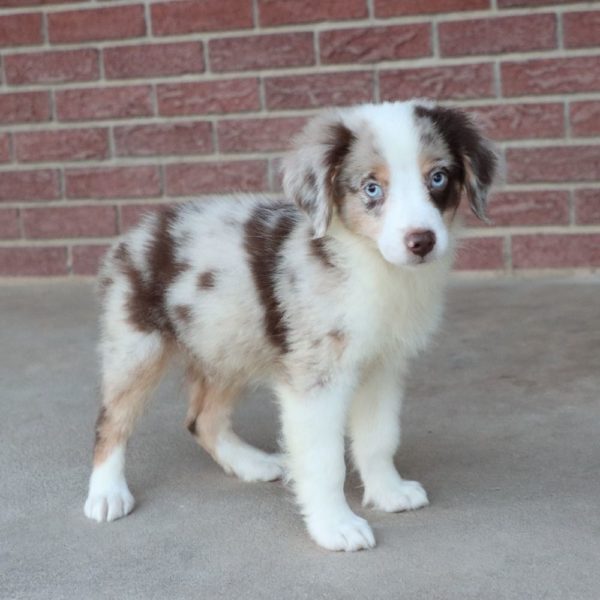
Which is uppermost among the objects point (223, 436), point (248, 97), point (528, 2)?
point (528, 2)

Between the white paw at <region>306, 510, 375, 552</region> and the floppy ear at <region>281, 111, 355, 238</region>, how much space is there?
854mm

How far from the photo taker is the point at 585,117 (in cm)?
606

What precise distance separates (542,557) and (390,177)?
1.16 metres

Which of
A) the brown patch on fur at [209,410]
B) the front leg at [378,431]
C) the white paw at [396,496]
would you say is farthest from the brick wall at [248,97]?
the white paw at [396,496]

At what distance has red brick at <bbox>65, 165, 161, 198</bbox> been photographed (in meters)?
6.66

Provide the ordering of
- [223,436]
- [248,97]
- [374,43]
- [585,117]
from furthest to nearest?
1. [248,97]
2. [374,43]
3. [585,117]
4. [223,436]

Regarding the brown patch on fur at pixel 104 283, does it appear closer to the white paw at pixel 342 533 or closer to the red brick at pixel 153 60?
the white paw at pixel 342 533

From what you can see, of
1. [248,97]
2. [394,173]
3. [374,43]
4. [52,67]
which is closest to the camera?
[394,173]

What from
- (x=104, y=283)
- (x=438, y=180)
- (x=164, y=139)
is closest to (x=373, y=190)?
(x=438, y=180)

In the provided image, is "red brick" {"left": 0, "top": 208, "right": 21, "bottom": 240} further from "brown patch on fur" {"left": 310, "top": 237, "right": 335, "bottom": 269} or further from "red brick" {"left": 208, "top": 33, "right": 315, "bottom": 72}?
"brown patch on fur" {"left": 310, "top": 237, "right": 335, "bottom": 269}

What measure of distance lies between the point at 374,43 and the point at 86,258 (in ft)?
7.23

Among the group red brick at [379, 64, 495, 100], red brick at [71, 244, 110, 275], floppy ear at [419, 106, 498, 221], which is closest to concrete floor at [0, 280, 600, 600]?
floppy ear at [419, 106, 498, 221]

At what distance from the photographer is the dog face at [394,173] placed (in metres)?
3.10

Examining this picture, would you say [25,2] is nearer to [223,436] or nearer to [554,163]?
[554,163]
